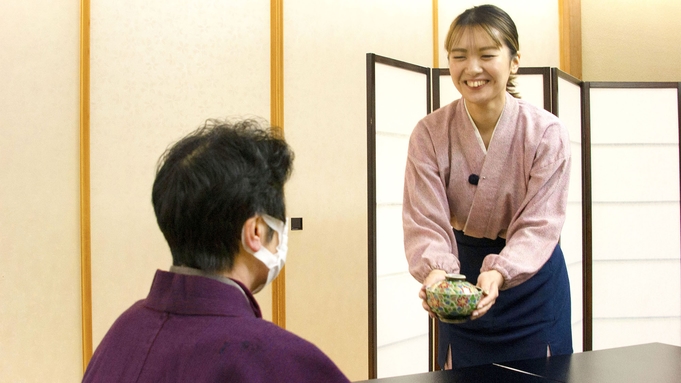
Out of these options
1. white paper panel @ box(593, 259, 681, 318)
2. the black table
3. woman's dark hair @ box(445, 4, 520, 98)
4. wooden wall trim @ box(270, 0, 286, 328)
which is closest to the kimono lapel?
woman's dark hair @ box(445, 4, 520, 98)

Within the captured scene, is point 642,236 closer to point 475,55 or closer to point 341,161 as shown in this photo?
point 341,161

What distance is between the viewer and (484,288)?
6.25 ft

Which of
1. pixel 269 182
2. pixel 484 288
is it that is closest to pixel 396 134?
pixel 484 288

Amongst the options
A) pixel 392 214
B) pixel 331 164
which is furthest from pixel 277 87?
pixel 392 214

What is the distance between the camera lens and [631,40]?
4809 mm

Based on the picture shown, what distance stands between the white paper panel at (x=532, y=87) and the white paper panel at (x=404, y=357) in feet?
4.70

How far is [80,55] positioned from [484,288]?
89.0 inches

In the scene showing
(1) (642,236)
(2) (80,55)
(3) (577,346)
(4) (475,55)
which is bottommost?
(3) (577,346)

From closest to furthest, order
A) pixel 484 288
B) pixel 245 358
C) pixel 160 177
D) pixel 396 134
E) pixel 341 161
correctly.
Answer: pixel 245 358 < pixel 160 177 < pixel 484 288 < pixel 396 134 < pixel 341 161

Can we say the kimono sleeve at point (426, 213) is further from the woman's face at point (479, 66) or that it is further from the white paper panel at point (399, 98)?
the white paper panel at point (399, 98)

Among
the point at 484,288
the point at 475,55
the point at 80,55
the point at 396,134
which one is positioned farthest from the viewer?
the point at 396,134

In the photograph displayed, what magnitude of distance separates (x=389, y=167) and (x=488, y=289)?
187cm

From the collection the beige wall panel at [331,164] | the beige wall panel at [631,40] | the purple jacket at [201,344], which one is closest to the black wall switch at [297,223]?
the beige wall panel at [331,164]

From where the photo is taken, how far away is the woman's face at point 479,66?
2.05 metres
